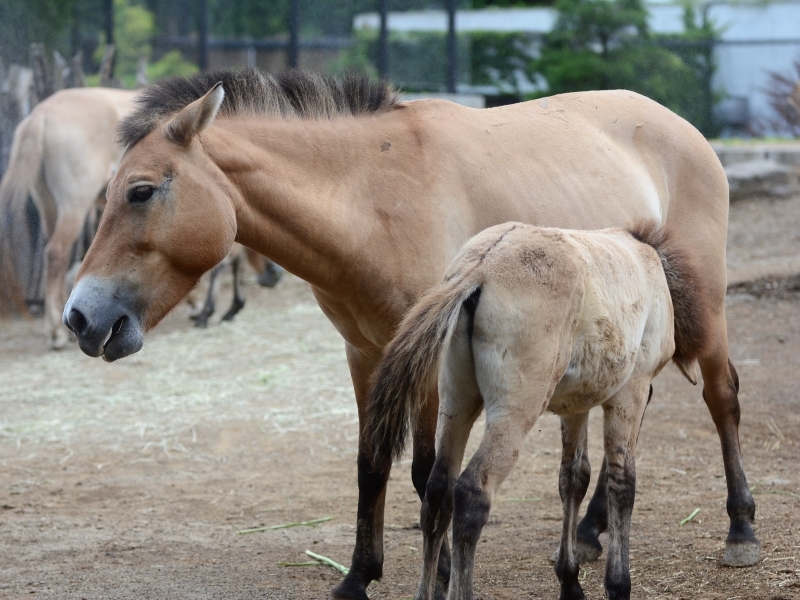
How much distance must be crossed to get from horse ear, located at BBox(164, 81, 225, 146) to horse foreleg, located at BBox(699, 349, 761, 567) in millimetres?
2272

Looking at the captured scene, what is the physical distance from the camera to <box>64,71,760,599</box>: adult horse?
2.98 meters

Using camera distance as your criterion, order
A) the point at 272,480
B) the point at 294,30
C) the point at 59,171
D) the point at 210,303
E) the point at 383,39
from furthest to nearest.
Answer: the point at 383,39, the point at 294,30, the point at 210,303, the point at 59,171, the point at 272,480

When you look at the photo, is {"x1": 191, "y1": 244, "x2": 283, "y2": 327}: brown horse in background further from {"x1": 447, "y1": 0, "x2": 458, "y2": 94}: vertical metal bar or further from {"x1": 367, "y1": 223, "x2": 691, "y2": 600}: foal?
{"x1": 367, "y1": 223, "x2": 691, "y2": 600}: foal

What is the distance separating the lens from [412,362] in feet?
8.31

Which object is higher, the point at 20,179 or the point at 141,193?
the point at 141,193

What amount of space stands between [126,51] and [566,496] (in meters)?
18.3

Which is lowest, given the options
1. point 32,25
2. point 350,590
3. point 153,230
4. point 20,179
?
point 350,590

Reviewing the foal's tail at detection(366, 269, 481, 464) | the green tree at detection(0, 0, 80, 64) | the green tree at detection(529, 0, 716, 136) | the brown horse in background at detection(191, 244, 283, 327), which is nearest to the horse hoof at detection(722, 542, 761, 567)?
the foal's tail at detection(366, 269, 481, 464)

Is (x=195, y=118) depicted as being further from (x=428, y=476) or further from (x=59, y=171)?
(x=59, y=171)

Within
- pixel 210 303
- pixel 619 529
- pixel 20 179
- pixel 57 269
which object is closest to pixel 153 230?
pixel 619 529

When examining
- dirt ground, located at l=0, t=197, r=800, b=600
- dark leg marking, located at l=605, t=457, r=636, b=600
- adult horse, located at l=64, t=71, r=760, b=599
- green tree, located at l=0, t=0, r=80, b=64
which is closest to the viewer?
dark leg marking, located at l=605, t=457, r=636, b=600

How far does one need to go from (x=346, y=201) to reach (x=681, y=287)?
120 centimetres

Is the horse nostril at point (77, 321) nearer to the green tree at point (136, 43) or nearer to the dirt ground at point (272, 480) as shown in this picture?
the dirt ground at point (272, 480)

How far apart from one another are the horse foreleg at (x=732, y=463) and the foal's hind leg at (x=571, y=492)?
2.62ft
